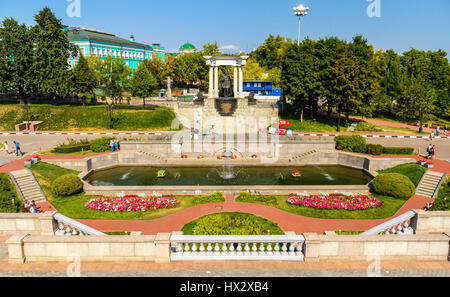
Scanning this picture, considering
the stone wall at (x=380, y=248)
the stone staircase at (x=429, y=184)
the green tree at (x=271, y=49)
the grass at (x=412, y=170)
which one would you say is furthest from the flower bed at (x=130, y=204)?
the green tree at (x=271, y=49)

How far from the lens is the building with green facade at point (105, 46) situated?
93812mm

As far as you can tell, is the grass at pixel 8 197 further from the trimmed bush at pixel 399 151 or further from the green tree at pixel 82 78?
the green tree at pixel 82 78

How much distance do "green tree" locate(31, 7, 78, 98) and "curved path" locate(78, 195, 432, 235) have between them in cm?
4298

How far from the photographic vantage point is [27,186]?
918 inches

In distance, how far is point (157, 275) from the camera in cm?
1031

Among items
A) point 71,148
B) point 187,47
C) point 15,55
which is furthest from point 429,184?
point 187,47

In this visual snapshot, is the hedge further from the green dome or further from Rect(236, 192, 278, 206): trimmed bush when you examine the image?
the green dome

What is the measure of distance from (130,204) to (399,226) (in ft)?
53.0

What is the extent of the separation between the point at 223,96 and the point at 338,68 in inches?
776

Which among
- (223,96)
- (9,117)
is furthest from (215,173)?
→ (9,117)

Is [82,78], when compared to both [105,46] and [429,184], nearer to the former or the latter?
[105,46]

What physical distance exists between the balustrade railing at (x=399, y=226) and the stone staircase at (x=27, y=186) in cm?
2238

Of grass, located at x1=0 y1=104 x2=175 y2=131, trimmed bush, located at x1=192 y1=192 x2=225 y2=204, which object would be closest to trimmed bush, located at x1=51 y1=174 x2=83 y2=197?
trimmed bush, located at x1=192 y1=192 x2=225 y2=204

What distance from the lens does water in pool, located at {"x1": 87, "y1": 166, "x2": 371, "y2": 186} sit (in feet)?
89.8
